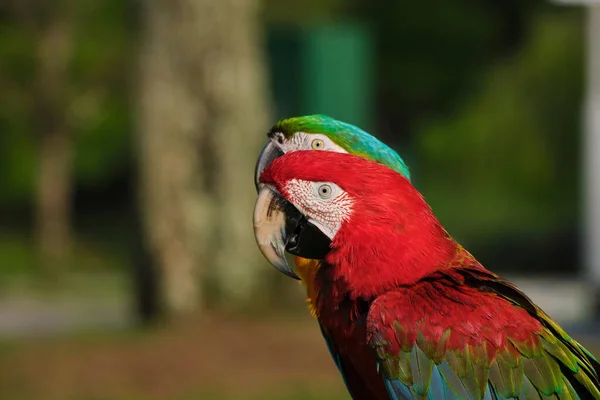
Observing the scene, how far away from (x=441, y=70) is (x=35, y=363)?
9.42 m

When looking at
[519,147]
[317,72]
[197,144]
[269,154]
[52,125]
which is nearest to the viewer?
[269,154]

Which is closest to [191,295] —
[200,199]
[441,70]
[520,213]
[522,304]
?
[200,199]

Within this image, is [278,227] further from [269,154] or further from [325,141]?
[269,154]

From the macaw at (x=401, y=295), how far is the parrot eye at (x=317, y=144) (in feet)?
2.76

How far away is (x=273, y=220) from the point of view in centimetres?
256

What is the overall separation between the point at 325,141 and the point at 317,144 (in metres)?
0.05

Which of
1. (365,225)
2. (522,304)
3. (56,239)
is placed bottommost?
(56,239)

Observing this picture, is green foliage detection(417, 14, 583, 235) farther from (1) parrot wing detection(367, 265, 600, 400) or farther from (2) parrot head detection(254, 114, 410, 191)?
(1) parrot wing detection(367, 265, 600, 400)

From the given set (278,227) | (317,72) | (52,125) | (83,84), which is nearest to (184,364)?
(317,72)

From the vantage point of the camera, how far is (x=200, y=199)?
26.9ft

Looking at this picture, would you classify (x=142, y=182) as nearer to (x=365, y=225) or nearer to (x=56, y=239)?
(x=365, y=225)

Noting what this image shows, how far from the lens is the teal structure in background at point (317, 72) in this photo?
912 cm

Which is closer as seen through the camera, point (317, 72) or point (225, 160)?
point (225, 160)

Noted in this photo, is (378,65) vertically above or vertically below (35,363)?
above
